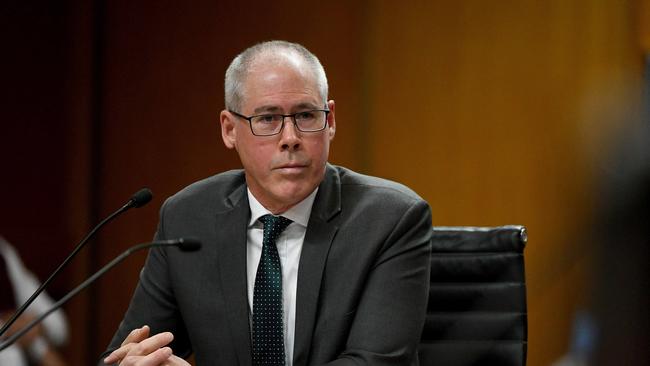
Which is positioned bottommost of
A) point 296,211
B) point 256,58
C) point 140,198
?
point 296,211

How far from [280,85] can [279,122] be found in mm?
75

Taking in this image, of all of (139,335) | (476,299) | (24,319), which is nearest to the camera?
(139,335)

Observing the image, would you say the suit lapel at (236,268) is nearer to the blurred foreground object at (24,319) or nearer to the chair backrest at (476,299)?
the chair backrest at (476,299)

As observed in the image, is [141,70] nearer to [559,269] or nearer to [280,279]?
[280,279]

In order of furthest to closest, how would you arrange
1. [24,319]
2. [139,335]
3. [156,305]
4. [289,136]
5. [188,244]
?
[24,319], [156,305], [289,136], [139,335], [188,244]

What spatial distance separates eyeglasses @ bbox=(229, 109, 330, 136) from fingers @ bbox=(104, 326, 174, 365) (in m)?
0.46

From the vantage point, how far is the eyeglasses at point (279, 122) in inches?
67.6

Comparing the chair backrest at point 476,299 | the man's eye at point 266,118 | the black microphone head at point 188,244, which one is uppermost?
the man's eye at point 266,118

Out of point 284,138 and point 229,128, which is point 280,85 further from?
point 229,128

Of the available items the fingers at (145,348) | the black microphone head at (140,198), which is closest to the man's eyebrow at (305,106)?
the black microphone head at (140,198)

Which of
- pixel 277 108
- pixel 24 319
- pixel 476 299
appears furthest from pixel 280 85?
pixel 24 319

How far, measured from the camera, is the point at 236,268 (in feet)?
5.74

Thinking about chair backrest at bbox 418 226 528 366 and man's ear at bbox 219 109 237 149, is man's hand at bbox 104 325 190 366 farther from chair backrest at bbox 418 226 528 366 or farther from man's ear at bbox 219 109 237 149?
chair backrest at bbox 418 226 528 366

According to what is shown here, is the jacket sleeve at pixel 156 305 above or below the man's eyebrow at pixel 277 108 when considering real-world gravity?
below
